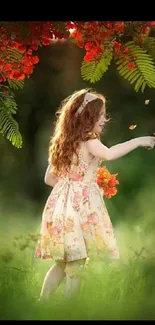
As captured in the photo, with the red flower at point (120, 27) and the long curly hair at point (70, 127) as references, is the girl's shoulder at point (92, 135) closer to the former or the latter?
the long curly hair at point (70, 127)

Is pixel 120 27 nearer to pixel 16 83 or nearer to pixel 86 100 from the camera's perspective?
pixel 86 100

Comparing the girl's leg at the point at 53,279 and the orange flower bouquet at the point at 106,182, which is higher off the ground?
the orange flower bouquet at the point at 106,182

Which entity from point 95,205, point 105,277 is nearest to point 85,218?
point 95,205

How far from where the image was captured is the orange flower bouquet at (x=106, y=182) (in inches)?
133

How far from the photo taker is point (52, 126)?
3.44 m

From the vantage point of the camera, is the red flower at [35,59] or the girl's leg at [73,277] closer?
the girl's leg at [73,277]

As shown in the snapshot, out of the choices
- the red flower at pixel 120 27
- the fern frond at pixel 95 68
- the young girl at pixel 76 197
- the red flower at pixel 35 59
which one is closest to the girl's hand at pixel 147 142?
the young girl at pixel 76 197

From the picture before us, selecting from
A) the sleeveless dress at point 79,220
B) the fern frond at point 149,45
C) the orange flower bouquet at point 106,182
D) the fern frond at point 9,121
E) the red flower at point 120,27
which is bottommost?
the sleeveless dress at point 79,220

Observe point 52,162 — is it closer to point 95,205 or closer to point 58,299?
point 95,205

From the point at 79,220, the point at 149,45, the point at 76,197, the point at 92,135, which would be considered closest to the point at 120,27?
the point at 149,45

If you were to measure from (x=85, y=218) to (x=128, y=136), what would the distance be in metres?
0.48

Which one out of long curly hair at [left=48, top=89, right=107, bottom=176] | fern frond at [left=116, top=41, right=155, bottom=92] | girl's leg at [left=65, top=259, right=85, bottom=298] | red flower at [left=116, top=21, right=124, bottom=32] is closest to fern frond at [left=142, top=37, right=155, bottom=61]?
fern frond at [left=116, top=41, right=155, bottom=92]

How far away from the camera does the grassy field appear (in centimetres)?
333

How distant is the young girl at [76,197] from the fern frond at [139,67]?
7.6 inches
